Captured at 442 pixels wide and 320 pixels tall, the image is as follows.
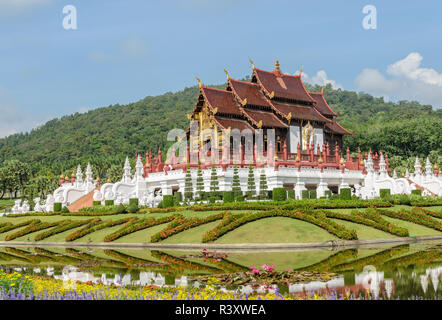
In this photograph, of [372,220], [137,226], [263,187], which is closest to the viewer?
[372,220]

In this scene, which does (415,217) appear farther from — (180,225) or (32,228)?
(32,228)

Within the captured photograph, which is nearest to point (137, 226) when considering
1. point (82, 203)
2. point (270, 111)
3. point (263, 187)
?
point (263, 187)

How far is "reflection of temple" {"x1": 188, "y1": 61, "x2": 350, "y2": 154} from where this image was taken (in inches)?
2095

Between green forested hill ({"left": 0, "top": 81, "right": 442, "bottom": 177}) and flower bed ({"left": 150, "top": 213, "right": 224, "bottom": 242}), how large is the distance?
63740mm

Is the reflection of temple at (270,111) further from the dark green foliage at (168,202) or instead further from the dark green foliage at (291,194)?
the dark green foliage at (168,202)

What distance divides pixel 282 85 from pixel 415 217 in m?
29.1

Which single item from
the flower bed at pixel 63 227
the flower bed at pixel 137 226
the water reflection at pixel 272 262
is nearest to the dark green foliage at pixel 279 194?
the flower bed at pixel 137 226

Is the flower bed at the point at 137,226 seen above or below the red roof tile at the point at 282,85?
below

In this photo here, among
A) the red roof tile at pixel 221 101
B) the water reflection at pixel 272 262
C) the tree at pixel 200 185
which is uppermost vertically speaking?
the red roof tile at pixel 221 101

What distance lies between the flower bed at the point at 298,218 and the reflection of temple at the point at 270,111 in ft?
67.5

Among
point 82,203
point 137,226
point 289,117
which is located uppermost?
point 289,117

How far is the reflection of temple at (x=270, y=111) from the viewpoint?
53219 mm

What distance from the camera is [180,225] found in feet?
103
